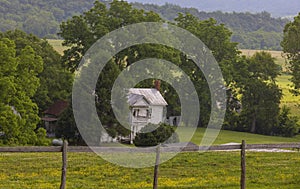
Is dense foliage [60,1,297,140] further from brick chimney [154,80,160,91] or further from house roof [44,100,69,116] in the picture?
house roof [44,100,69,116]

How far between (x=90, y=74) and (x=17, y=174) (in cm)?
3464

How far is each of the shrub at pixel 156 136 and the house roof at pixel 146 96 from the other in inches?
470

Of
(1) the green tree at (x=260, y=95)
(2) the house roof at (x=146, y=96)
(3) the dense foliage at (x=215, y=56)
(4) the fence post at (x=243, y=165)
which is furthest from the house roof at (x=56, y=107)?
(4) the fence post at (x=243, y=165)

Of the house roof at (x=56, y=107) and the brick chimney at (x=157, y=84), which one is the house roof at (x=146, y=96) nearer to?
the brick chimney at (x=157, y=84)

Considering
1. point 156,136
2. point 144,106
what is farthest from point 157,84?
point 156,136

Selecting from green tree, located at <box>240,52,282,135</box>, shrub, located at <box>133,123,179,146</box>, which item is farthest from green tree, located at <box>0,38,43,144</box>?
green tree, located at <box>240,52,282,135</box>

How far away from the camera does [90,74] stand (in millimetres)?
57375

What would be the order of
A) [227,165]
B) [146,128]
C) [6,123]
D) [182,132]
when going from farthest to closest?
[182,132], [146,128], [6,123], [227,165]

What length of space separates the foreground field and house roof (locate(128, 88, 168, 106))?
1424 inches

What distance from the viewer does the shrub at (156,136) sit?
51.7m

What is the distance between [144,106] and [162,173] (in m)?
44.6

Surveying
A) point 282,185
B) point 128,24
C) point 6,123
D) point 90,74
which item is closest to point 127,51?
point 128,24

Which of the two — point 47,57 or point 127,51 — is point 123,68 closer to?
point 127,51

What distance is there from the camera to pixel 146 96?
2707 inches
